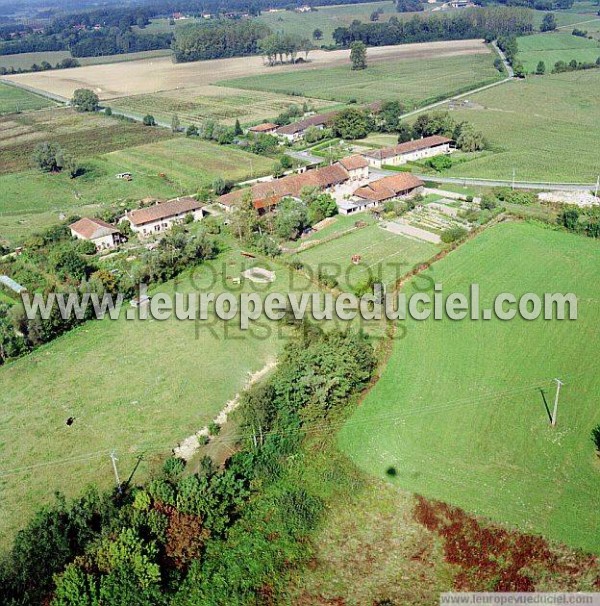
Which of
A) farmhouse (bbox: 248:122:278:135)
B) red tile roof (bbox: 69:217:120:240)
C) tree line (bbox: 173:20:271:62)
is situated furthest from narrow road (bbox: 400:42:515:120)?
tree line (bbox: 173:20:271:62)

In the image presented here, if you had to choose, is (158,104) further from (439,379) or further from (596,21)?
(596,21)

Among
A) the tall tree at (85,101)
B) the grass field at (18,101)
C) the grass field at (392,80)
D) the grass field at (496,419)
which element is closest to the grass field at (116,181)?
the tall tree at (85,101)

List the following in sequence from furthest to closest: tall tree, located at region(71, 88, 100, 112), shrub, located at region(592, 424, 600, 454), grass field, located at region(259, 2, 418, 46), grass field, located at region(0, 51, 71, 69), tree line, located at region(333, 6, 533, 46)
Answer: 1. grass field, located at region(259, 2, 418, 46)
2. grass field, located at region(0, 51, 71, 69)
3. tree line, located at region(333, 6, 533, 46)
4. tall tree, located at region(71, 88, 100, 112)
5. shrub, located at region(592, 424, 600, 454)

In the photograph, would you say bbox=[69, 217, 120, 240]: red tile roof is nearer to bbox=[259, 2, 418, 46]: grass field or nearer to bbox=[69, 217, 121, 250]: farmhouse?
bbox=[69, 217, 121, 250]: farmhouse

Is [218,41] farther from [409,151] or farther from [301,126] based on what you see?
[409,151]

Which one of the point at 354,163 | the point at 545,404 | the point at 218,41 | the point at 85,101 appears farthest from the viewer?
the point at 218,41

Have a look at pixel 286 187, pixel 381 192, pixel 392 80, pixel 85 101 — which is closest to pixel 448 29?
pixel 392 80

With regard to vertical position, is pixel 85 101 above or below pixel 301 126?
above
